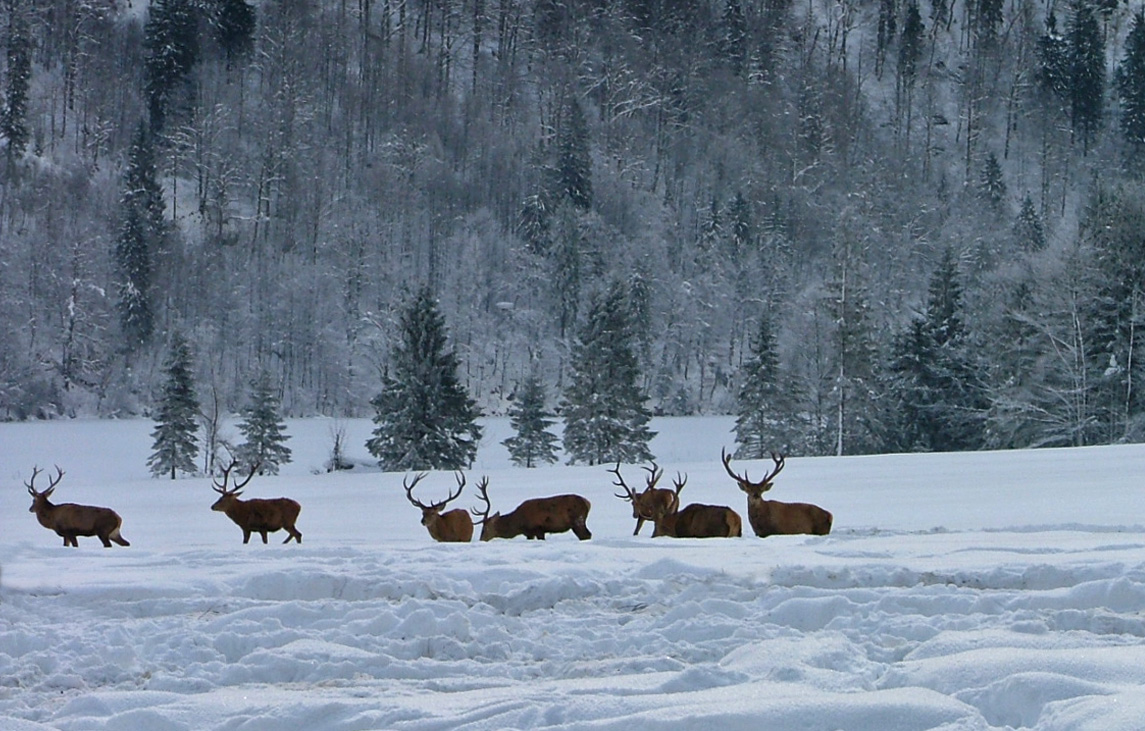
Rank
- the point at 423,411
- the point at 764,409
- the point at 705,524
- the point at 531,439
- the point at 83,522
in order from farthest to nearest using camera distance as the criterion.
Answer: the point at 764,409, the point at 531,439, the point at 423,411, the point at 83,522, the point at 705,524

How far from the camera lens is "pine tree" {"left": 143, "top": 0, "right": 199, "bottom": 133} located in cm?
8169

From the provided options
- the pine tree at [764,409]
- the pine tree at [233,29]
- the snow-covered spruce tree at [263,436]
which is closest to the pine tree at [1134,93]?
the pine tree at [764,409]

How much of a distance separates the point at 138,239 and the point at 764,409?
1800 inches

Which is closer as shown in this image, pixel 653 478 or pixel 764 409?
pixel 653 478

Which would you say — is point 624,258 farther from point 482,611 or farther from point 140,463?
point 482,611

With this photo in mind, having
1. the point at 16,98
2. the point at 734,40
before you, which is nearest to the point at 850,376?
the point at 16,98

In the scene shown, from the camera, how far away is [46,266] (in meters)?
64.5

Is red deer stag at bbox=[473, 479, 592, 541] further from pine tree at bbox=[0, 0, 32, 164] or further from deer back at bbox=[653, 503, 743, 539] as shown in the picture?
pine tree at bbox=[0, 0, 32, 164]

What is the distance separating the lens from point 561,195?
7769 centimetres

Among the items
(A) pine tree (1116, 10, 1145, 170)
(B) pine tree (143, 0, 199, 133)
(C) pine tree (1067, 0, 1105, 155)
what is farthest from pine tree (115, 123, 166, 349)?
(A) pine tree (1116, 10, 1145, 170)

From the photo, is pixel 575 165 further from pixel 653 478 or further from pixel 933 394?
pixel 653 478

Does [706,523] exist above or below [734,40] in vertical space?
below

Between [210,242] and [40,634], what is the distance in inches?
2735

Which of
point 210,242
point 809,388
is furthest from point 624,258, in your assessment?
point 809,388
